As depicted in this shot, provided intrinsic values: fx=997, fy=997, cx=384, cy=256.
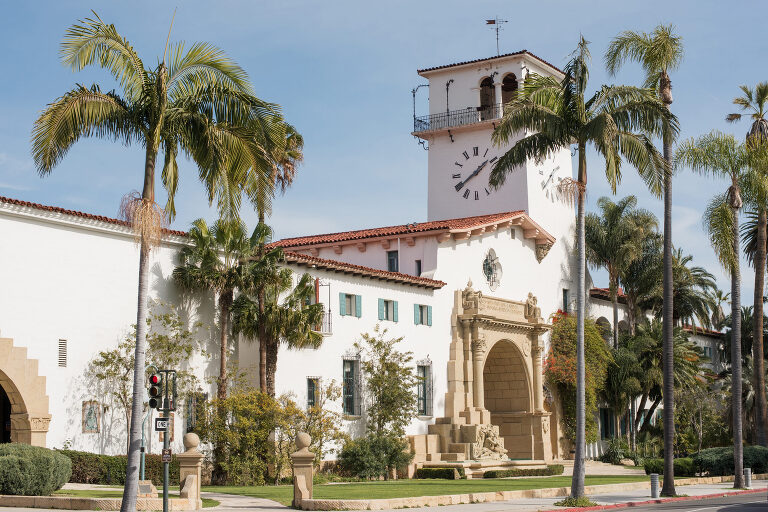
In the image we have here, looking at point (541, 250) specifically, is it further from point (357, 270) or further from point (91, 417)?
point (91, 417)

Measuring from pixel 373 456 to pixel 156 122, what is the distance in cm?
1969

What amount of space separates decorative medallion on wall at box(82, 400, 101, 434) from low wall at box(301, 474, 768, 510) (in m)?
8.38

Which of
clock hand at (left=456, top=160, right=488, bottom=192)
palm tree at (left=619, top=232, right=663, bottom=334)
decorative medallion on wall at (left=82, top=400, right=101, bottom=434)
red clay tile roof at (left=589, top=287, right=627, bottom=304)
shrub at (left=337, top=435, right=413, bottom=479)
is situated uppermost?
clock hand at (left=456, top=160, right=488, bottom=192)

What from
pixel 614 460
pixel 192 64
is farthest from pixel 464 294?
pixel 192 64

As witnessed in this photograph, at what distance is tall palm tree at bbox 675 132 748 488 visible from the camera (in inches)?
1371

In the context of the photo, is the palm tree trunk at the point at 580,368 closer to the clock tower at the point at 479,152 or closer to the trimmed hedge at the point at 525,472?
the trimmed hedge at the point at 525,472

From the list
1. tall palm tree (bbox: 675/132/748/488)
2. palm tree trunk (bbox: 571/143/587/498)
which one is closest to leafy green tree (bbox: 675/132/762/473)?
tall palm tree (bbox: 675/132/748/488)

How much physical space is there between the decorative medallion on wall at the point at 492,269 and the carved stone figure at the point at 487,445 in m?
7.25

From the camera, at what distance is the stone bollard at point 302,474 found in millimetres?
24312

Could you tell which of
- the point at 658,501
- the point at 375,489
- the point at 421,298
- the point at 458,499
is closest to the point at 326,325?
the point at 421,298

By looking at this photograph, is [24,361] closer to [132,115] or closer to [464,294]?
[132,115]

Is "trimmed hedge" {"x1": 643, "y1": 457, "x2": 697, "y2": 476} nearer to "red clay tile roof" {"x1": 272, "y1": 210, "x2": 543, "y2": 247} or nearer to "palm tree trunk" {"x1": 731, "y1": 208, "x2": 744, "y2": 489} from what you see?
"palm tree trunk" {"x1": 731, "y1": 208, "x2": 744, "y2": 489}

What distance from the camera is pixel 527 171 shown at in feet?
173

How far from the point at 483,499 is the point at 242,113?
13264 millimetres
